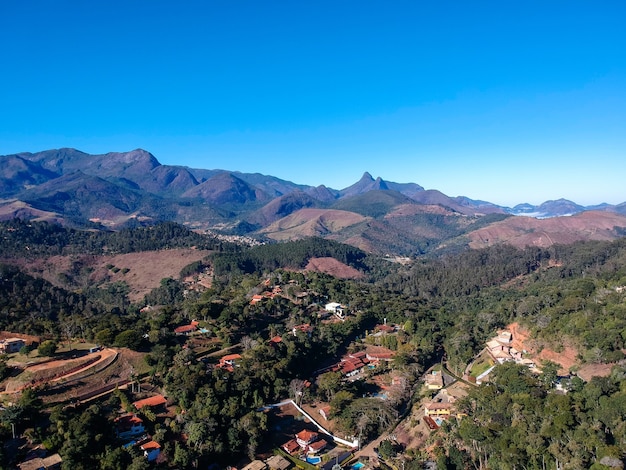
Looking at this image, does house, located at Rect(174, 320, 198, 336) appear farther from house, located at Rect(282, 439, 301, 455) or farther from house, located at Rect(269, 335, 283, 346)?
house, located at Rect(282, 439, 301, 455)

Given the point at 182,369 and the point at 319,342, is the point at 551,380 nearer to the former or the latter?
the point at 319,342

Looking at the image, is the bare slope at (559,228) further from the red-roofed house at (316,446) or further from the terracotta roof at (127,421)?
the terracotta roof at (127,421)

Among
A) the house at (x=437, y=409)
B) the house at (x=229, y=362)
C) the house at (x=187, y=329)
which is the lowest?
the house at (x=437, y=409)

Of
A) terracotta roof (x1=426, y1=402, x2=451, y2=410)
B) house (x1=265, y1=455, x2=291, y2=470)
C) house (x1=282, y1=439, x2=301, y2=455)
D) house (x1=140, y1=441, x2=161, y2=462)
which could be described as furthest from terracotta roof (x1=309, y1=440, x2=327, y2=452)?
house (x1=140, y1=441, x2=161, y2=462)

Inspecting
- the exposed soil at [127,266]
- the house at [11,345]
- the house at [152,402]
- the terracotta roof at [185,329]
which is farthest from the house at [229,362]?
the exposed soil at [127,266]

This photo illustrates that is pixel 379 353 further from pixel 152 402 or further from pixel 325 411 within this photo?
pixel 152 402

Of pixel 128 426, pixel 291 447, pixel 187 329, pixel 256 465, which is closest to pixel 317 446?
pixel 291 447

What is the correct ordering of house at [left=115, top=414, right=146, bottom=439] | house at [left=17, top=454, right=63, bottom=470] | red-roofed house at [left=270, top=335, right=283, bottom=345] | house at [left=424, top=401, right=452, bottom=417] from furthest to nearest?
1. red-roofed house at [left=270, top=335, right=283, bottom=345]
2. house at [left=424, top=401, right=452, bottom=417]
3. house at [left=115, top=414, right=146, bottom=439]
4. house at [left=17, top=454, right=63, bottom=470]
